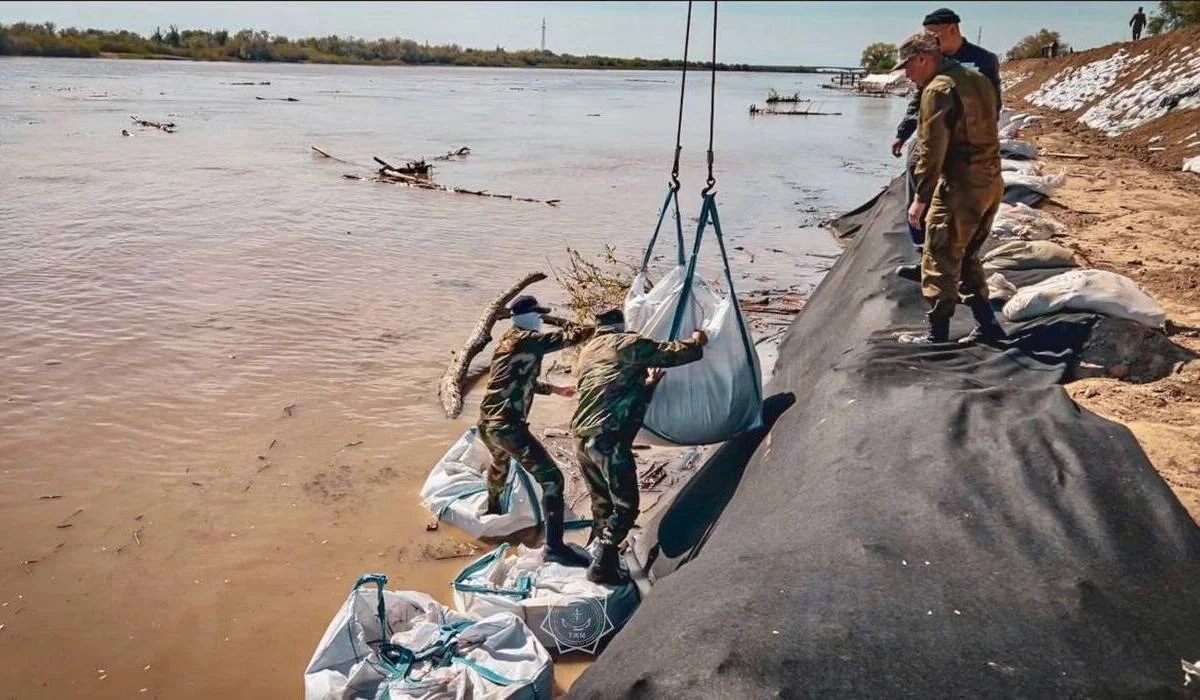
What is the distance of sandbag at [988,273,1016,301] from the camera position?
206 inches

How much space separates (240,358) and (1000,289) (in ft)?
19.6

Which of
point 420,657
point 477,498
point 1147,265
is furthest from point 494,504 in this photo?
point 1147,265

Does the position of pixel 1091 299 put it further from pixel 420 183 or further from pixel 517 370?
pixel 420 183

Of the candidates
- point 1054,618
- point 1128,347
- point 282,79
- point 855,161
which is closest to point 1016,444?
point 1054,618

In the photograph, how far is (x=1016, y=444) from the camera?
3.10 metres

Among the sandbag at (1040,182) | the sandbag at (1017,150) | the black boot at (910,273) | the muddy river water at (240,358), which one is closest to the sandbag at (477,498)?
the muddy river water at (240,358)

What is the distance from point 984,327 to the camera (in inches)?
173

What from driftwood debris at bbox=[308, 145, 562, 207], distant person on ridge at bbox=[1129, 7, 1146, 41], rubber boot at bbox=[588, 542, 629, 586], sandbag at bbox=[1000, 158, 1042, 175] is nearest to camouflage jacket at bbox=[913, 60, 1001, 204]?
rubber boot at bbox=[588, 542, 629, 586]

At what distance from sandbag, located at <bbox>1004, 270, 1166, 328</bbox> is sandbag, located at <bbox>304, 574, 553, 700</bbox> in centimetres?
327

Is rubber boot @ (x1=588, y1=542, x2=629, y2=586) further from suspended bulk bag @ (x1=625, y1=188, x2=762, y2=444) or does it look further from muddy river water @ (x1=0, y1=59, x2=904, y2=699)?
suspended bulk bag @ (x1=625, y1=188, x2=762, y2=444)

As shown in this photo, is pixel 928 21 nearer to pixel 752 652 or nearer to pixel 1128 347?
pixel 1128 347

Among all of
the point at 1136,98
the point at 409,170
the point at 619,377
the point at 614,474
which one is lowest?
the point at 614,474

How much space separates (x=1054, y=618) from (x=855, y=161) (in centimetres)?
2188

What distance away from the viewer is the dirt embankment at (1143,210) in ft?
13.4
